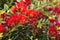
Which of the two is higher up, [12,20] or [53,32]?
[12,20]

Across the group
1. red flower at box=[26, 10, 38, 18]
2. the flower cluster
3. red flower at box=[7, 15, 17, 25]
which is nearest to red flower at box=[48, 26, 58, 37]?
the flower cluster

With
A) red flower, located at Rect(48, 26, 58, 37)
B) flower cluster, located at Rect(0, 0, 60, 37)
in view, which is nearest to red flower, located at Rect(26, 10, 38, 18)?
flower cluster, located at Rect(0, 0, 60, 37)

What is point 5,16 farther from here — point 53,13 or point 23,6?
point 53,13

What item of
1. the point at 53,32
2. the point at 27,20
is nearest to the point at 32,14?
the point at 27,20

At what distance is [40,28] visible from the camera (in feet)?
5.14

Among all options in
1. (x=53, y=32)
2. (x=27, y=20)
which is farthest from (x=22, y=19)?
(x=53, y=32)

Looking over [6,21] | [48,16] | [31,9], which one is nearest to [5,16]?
[6,21]

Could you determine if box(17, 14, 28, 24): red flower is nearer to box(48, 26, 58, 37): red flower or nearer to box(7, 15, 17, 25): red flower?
box(7, 15, 17, 25): red flower

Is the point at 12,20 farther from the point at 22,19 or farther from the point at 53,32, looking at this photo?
the point at 53,32

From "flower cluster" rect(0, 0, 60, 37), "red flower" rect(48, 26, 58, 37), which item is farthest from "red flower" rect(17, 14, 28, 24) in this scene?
"red flower" rect(48, 26, 58, 37)

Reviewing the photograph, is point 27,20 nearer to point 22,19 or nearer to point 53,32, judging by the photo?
point 22,19

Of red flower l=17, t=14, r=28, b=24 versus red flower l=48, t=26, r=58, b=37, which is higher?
red flower l=17, t=14, r=28, b=24

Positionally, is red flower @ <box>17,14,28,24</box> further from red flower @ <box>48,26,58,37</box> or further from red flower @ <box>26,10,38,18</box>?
red flower @ <box>48,26,58,37</box>

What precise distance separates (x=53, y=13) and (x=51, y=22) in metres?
0.10
